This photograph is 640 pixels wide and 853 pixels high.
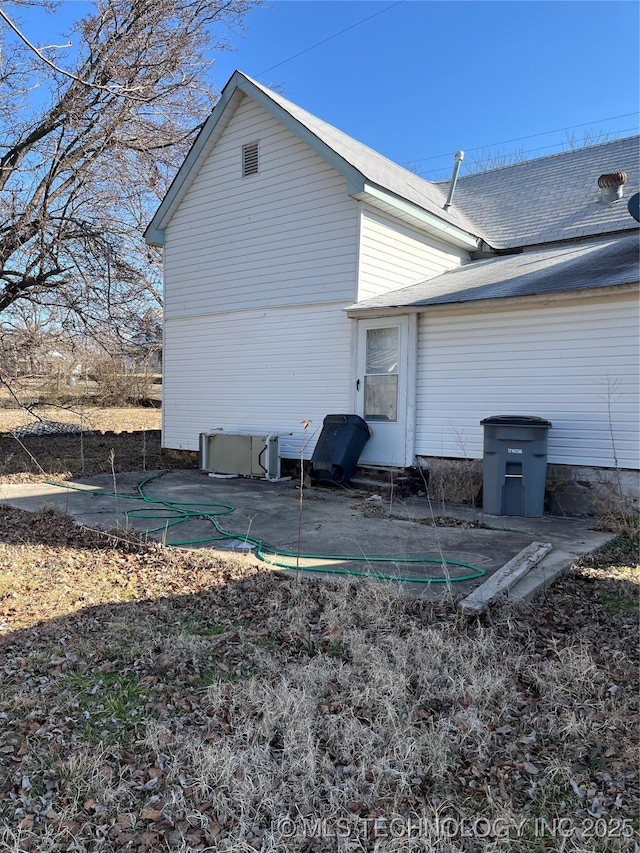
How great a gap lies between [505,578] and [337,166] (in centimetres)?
655

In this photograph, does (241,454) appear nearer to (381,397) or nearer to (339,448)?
(339,448)

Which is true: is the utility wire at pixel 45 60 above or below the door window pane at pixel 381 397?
above

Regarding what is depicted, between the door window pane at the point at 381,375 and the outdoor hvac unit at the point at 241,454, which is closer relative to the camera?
the door window pane at the point at 381,375

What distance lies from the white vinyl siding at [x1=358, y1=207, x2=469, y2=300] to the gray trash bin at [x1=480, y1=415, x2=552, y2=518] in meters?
3.29

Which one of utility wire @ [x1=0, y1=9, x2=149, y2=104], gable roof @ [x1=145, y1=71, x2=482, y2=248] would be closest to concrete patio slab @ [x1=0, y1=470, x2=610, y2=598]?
utility wire @ [x1=0, y1=9, x2=149, y2=104]

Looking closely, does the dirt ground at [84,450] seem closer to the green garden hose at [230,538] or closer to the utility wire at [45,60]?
the green garden hose at [230,538]

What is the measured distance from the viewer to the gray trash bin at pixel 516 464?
21.1ft

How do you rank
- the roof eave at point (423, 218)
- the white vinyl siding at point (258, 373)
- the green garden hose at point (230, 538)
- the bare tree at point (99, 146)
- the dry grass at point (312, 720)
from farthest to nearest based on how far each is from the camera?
the bare tree at point (99, 146) < the white vinyl siding at point (258, 373) < the roof eave at point (423, 218) < the green garden hose at point (230, 538) < the dry grass at point (312, 720)

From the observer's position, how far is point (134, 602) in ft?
13.1

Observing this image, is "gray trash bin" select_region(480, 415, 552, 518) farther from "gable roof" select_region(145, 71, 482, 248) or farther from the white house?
"gable roof" select_region(145, 71, 482, 248)

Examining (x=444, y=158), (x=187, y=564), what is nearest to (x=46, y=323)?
(x=187, y=564)

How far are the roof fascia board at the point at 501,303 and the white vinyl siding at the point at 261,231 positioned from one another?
0.67m

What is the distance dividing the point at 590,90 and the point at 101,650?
12.4 metres

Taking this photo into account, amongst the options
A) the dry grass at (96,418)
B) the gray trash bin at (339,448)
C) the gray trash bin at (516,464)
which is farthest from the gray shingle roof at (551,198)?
the dry grass at (96,418)
